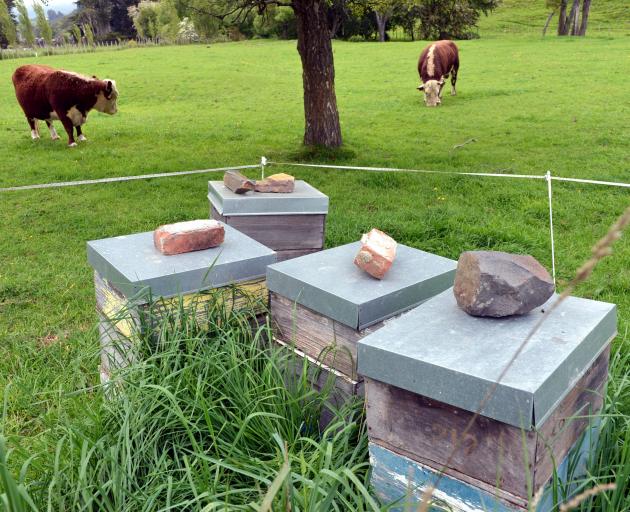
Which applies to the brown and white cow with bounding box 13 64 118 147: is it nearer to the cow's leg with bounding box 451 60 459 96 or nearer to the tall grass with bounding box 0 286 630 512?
the tall grass with bounding box 0 286 630 512

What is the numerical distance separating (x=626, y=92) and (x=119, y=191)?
13746 mm

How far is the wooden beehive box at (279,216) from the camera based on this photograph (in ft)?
12.4

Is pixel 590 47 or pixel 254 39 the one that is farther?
pixel 254 39

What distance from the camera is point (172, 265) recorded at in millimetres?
2822

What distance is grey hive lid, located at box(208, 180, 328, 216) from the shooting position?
376 centimetres

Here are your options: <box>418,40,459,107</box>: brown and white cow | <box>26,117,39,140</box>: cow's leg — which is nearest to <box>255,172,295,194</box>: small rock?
<box>26,117,39,140</box>: cow's leg

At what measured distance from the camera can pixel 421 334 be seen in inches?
79.3

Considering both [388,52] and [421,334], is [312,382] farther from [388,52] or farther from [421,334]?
[388,52]

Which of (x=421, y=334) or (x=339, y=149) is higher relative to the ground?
(x=421, y=334)

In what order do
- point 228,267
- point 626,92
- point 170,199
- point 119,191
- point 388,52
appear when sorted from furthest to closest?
point 388,52 → point 626,92 → point 119,191 → point 170,199 → point 228,267

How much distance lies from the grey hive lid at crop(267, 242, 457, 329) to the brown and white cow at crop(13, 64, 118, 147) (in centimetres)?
914

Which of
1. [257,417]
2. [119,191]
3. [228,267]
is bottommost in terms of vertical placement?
[119,191]

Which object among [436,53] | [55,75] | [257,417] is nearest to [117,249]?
[257,417]

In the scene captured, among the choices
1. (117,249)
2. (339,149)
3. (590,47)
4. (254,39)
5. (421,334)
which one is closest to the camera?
(421,334)
